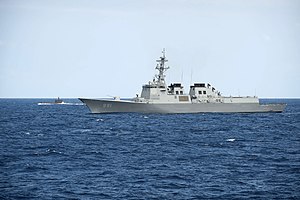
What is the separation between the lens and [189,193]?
22.7m

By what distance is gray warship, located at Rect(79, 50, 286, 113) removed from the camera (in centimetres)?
7769

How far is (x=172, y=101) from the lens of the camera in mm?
78750

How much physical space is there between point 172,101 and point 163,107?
2.40m

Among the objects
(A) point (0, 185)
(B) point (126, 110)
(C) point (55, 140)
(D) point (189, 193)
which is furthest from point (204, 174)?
Answer: (B) point (126, 110)

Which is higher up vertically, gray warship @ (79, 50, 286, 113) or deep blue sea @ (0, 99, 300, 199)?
gray warship @ (79, 50, 286, 113)

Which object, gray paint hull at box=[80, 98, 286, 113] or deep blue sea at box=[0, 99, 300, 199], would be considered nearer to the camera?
deep blue sea at box=[0, 99, 300, 199]

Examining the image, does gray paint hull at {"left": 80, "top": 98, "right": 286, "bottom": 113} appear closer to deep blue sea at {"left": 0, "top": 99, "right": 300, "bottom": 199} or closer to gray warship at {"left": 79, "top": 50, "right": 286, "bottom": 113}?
gray warship at {"left": 79, "top": 50, "right": 286, "bottom": 113}

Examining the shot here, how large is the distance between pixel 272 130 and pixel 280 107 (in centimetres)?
4161

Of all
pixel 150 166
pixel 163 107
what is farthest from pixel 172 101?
pixel 150 166

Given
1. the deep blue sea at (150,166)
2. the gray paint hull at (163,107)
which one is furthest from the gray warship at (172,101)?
the deep blue sea at (150,166)

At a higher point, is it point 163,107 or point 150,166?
point 163,107

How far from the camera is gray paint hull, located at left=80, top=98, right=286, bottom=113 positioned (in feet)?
253

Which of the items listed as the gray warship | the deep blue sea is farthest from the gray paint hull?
the deep blue sea

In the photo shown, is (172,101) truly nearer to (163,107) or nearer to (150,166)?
(163,107)
